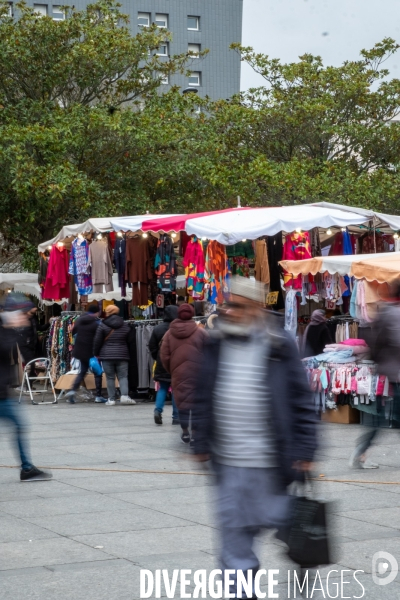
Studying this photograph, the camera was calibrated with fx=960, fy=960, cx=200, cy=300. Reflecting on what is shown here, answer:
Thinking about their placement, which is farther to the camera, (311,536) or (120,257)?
(120,257)

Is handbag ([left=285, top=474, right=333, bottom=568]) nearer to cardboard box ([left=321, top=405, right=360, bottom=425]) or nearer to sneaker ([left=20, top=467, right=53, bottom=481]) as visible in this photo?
sneaker ([left=20, top=467, right=53, bottom=481])

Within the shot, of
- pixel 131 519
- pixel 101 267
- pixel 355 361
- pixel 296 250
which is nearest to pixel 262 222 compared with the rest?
pixel 296 250

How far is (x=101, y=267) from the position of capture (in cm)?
1827

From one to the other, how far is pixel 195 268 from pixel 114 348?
7.73ft

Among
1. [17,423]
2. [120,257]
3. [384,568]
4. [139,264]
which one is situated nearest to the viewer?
[384,568]

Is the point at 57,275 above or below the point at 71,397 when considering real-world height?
above

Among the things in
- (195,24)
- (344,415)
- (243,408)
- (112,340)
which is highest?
(195,24)

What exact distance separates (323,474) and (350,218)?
6.64 m

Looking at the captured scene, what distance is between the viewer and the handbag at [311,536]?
4406 mm

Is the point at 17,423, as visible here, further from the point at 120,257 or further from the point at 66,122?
the point at 66,122

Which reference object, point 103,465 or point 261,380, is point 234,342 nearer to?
point 261,380

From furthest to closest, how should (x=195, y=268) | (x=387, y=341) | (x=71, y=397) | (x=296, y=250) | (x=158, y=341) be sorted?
(x=71, y=397), (x=195, y=268), (x=296, y=250), (x=158, y=341), (x=387, y=341)

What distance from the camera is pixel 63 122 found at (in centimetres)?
2606

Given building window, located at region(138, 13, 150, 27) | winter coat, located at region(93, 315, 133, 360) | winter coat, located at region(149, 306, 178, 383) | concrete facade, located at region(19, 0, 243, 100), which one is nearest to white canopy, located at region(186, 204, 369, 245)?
winter coat, located at region(149, 306, 178, 383)
